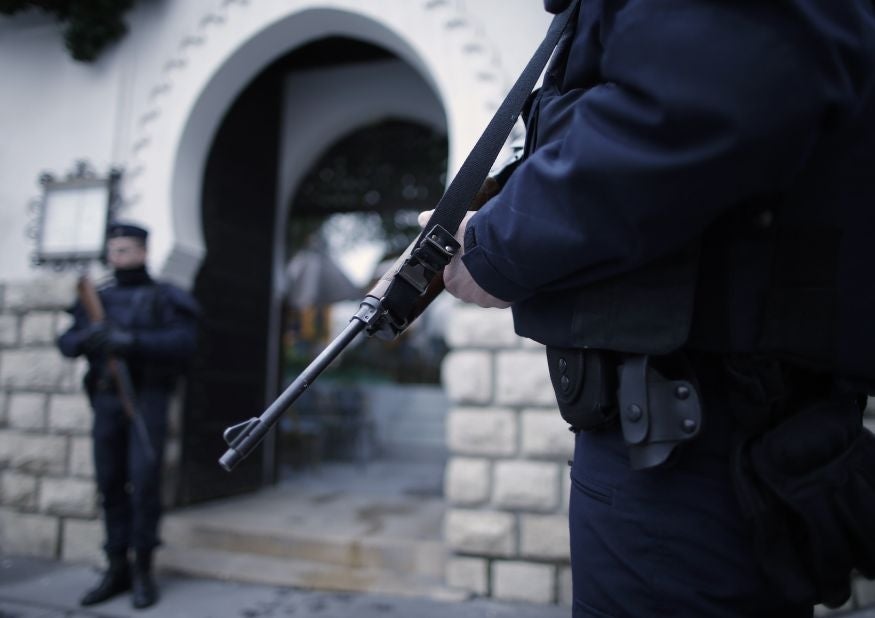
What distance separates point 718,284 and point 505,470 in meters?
2.32

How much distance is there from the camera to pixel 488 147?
1.15 m

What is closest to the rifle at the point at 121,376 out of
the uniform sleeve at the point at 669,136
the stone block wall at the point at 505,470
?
the stone block wall at the point at 505,470

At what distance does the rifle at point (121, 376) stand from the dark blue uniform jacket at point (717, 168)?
2.77 meters

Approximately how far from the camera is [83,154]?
164 inches

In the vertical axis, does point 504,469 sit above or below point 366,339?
below

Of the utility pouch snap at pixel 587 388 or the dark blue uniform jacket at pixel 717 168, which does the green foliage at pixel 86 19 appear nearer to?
the dark blue uniform jacket at pixel 717 168

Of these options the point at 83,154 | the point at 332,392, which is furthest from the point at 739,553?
the point at 332,392

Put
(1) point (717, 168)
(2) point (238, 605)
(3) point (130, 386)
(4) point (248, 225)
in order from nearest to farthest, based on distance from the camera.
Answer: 1. (1) point (717, 168)
2. (2) point (238, 605)
3. (3) point (130, 386)
4. (4) point (248, 225)

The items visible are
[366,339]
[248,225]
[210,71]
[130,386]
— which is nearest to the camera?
[130,386]

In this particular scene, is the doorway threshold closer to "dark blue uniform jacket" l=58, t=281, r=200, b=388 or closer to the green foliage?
"dark blue uniform jacket" l=58, t=281, r=200, b=388

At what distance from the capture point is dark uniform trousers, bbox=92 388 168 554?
3.06m

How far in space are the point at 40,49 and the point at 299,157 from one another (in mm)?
2067

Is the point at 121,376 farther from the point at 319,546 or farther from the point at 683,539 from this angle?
the point at 683,539

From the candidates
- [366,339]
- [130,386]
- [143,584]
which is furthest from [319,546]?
[366,339]
